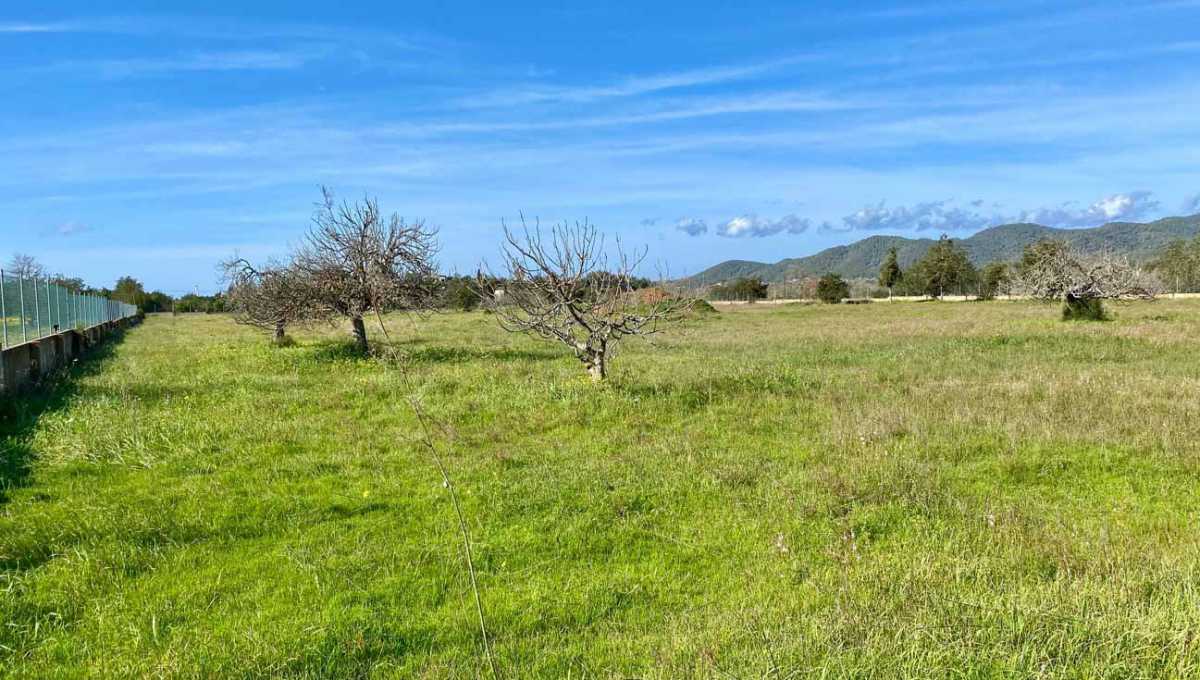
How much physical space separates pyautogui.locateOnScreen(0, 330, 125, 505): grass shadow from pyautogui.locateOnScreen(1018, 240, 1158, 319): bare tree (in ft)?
111

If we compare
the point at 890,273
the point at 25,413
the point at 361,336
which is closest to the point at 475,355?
the point at 361,336

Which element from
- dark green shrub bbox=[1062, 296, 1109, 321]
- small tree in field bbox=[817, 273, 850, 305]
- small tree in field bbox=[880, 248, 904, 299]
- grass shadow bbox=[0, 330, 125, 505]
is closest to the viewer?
grass shadow bbox=[0, 330, 125, 505]

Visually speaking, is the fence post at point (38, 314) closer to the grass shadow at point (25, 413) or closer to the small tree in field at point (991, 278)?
the grass shadow at point (25, 413)

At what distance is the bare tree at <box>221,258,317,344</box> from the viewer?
19109mm

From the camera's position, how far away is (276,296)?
19828mm

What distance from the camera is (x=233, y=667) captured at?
3.70 meters

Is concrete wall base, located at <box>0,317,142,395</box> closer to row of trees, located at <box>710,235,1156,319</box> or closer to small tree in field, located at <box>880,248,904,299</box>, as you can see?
row of trees, located at <box>710,235,1156,319</box>

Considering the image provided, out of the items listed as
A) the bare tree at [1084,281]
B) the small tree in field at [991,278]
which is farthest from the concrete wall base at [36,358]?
the small tree in field at [991,278]

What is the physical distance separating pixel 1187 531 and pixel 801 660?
14.3 ft

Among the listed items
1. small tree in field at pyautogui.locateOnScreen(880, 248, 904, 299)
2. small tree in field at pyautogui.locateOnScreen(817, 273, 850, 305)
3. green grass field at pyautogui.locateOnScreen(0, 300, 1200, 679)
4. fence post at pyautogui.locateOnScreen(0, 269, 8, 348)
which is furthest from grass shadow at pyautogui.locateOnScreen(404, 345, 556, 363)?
small tree in field at pyautogui.locateOnScreen(880, 248, 904, 299)

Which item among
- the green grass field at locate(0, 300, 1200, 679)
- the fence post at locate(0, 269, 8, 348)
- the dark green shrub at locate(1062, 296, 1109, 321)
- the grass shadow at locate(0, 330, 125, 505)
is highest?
the fence post at locate(0, 269, 8, 348)

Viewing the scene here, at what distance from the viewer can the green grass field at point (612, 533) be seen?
12.1ft

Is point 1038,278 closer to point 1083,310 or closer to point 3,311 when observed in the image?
point 1083,310

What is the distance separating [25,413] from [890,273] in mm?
95732
